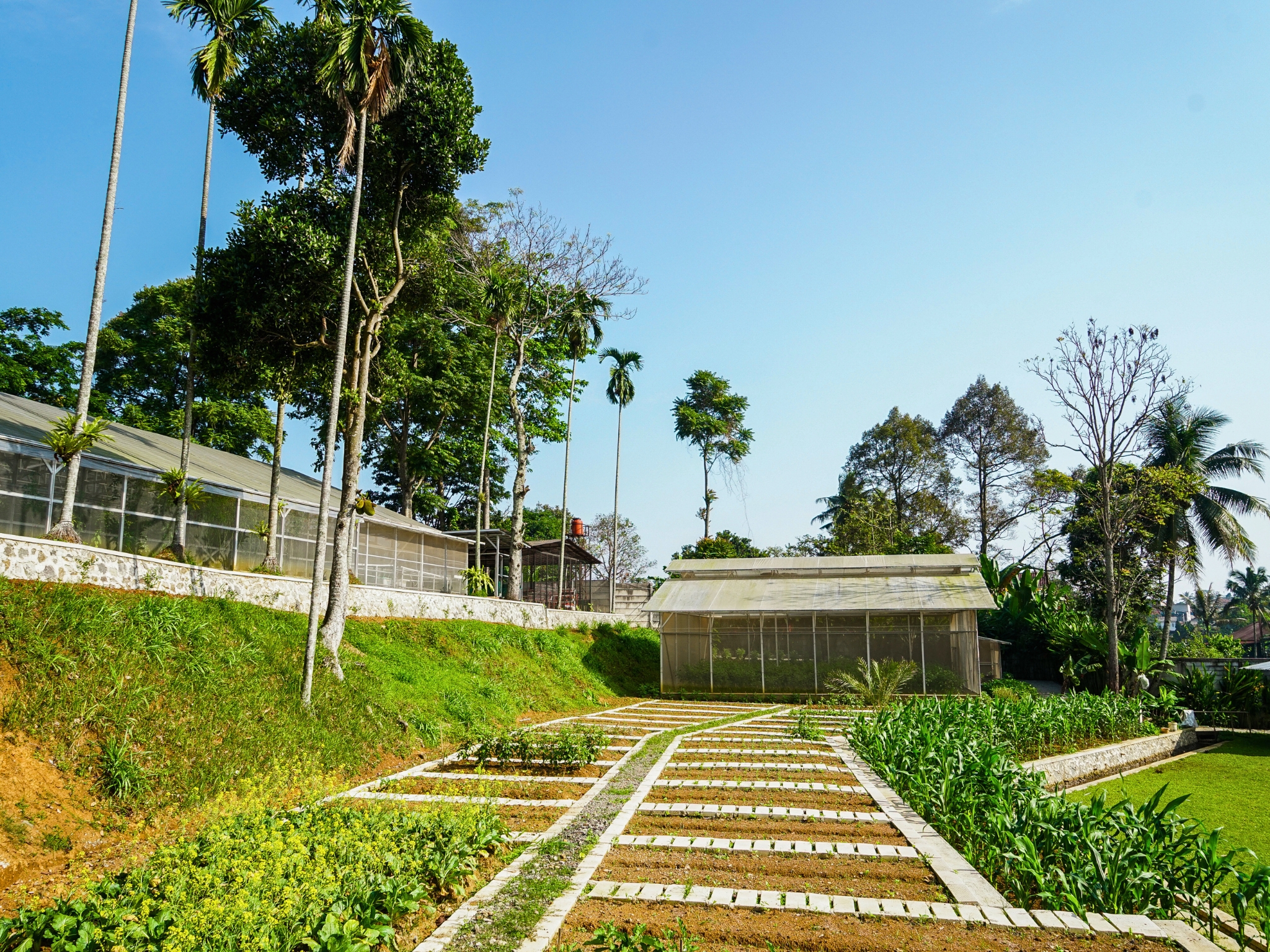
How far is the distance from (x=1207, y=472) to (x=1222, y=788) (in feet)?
78.3

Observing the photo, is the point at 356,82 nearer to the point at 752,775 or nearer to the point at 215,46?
the point at 215,46

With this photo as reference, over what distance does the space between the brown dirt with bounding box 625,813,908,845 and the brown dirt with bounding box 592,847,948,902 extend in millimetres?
548

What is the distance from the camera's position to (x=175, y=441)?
797 inches

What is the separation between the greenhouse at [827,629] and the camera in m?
20.8

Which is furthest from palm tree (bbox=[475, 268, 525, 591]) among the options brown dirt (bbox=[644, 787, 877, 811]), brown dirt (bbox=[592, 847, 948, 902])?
brown dirt (bbox=[592, 847, 948, 902])

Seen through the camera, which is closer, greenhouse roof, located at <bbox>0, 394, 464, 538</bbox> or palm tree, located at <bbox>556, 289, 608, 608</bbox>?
greenhouse roof, located at <bbox>0, 394, 464, 538</bbox>

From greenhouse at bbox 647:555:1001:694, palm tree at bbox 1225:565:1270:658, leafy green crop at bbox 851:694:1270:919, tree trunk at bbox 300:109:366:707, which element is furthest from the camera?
palm tree at bbox 1225:565:1270:658

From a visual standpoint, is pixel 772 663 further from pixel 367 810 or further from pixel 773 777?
pixel 367 810

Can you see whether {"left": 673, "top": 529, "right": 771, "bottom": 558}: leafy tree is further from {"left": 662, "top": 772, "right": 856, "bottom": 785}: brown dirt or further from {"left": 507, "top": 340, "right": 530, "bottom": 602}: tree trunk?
{"left": 662, "top": 772, "right": 856, "bottom": 785}: brown dirt

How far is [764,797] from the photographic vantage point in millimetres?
8180

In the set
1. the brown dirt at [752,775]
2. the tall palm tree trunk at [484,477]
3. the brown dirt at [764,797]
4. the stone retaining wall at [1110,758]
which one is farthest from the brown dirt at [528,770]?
the tall palm tree trunk at [484,477]

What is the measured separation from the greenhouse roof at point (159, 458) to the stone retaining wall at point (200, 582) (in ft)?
9.39

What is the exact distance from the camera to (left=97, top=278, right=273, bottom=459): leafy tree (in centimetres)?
2750

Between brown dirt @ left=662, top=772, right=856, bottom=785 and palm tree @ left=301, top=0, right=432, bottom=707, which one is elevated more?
palm tree @ left=301, top=0, right=432, bottom=707
